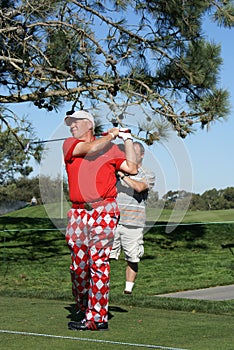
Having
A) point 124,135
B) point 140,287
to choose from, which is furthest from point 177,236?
point 124,135

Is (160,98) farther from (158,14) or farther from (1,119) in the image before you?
(1,119)

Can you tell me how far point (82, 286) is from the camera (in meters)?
6.58

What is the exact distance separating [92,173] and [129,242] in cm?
357

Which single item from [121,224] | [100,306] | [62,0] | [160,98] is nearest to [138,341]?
[100,306]

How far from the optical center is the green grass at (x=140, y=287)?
6.02 meters

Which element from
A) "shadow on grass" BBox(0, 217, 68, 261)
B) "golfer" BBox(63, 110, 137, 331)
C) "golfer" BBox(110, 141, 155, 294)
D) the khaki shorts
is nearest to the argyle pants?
"golfer" BBox(63, 110, 137, 331)

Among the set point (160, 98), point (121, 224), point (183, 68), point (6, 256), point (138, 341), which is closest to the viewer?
point (138, 341)

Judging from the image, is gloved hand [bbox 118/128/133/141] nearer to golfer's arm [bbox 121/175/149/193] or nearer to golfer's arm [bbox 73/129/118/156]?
golfer's arm [bbox 73/129/118/156]

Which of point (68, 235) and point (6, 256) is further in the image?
point (6, 256)

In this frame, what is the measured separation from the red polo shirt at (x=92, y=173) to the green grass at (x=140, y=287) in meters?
1.12

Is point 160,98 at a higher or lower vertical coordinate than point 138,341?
higher

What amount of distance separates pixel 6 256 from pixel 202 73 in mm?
6182

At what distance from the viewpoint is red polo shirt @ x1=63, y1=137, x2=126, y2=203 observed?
6371 mm

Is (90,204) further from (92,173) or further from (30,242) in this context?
(30,242)
